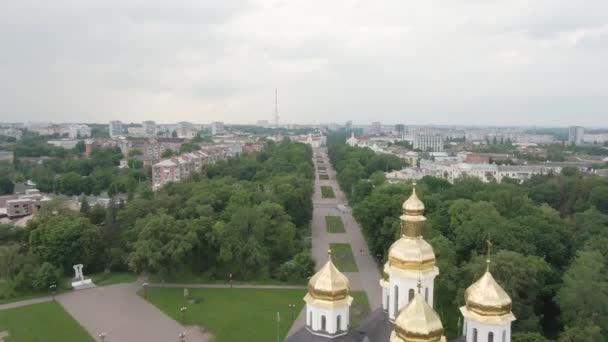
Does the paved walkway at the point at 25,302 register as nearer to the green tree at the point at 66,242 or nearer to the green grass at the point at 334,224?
the green tree at the point at 66,242

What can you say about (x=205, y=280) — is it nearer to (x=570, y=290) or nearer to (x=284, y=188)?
(x=284, y=188)

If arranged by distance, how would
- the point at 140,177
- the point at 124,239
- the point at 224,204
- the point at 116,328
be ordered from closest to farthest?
the point at 116,328 → the point at 124,239 → the point at 224,204 → the point at 140,177

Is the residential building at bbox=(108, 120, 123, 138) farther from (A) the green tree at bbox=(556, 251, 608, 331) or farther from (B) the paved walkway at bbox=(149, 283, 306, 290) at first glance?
(A) the green tree at bbox=(556, 251, 608, 331)

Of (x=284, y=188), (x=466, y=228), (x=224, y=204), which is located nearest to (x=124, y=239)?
(x=224, y=204)

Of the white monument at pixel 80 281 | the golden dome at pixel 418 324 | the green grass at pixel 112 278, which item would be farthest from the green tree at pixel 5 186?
the golden dome at pixel 418 324

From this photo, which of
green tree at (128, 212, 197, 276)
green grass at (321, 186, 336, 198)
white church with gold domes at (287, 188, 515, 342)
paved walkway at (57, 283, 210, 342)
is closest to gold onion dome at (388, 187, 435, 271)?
white church with gold domes at (287, 188, 515, 342)
